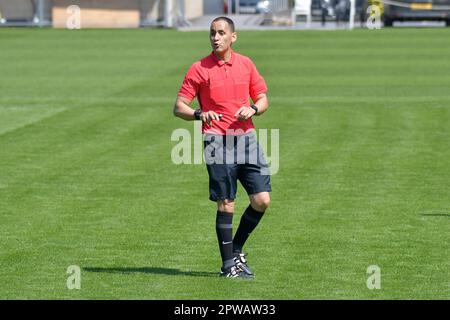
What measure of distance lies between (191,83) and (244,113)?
543mm

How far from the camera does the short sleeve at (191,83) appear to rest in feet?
36.7

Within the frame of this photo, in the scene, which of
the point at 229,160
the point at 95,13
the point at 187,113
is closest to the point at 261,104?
the point at 229,160

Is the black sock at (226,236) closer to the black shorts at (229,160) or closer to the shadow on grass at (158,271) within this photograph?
the black shorts at (229,160)

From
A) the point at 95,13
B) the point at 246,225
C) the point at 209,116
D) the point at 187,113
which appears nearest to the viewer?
the point at 209,116

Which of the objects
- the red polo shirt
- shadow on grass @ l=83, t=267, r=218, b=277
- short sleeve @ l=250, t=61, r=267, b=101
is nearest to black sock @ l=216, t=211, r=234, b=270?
shadow on grass @ l=83, t=267, r=218, b=277

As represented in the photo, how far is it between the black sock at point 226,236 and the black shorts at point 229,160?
0.61 ft

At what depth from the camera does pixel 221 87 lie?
36.7 feet

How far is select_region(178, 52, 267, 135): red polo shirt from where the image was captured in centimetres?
1117

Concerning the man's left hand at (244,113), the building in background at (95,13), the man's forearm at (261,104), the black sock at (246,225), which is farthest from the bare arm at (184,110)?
the building in background at (95,13)

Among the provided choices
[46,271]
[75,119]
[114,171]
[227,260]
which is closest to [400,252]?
[227,260]

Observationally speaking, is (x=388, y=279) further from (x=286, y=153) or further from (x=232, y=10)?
(x=232, y=10)

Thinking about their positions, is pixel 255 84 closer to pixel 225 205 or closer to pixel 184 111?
pixel 184 111

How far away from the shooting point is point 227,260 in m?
11.5

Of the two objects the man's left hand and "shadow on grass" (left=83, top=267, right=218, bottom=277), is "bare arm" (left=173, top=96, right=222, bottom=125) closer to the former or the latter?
the man's left hand
